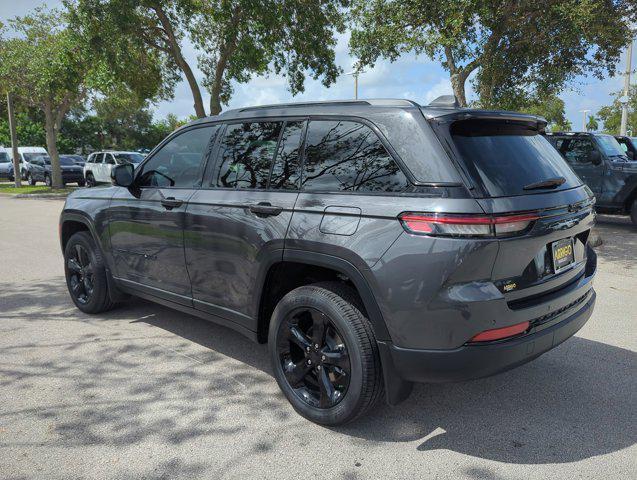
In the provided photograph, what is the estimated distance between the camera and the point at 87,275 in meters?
5.08

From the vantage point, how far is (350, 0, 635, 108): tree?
8.83 metres

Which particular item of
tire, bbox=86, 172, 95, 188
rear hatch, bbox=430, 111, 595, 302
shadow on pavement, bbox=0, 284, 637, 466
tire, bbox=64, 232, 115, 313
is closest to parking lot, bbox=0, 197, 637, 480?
shadow on pavement, bbox=0, 284, 637, 466

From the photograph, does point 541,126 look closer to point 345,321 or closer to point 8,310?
point 345,321

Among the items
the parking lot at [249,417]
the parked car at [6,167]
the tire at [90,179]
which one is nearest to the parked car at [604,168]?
the parking lot at [249,417]

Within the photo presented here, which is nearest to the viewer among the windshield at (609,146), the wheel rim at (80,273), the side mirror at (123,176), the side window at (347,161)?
the side window at (347,161)

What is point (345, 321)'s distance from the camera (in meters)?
2.86

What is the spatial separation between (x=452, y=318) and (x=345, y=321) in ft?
1.96

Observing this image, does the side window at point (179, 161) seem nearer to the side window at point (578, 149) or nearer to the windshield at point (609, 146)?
the side window at point (578, 149)

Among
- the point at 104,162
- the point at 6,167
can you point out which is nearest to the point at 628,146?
the point at 104,162

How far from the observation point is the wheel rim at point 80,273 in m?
5.07

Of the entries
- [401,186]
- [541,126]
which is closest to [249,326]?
[401,186]

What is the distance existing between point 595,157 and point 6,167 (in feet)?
106

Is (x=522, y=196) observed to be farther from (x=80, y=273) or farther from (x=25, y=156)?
(x=25, y=156)

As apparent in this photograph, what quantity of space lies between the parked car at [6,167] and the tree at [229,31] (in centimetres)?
1996
